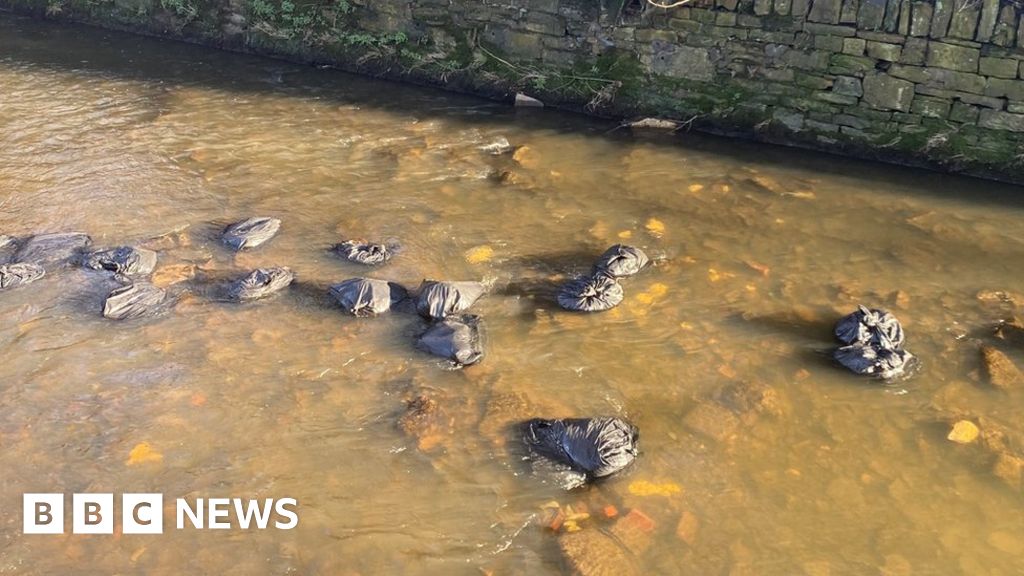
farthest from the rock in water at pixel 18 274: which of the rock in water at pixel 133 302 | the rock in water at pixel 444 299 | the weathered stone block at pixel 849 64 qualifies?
the weathered stone block at pixel 849 64

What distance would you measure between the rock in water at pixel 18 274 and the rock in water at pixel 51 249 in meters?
0.11

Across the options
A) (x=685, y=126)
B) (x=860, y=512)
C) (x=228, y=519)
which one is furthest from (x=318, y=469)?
(x=685, y=126)

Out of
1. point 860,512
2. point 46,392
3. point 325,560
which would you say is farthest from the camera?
point 46,392

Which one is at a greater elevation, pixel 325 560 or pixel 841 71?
pixel 841 71

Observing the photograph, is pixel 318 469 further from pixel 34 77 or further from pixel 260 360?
pixel 34 77

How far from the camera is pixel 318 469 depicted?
4402 millimetres

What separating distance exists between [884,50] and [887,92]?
Result: 40 cm

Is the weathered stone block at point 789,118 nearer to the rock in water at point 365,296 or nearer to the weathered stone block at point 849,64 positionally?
the weathered stone block at point 849,64

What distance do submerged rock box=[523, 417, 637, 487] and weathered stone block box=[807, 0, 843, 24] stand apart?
5.22 meters

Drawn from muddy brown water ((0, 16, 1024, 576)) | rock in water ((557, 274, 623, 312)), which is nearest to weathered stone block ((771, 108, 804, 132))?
muddy brown water ((0, 16, 1024, 576))

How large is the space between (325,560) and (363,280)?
238 cm

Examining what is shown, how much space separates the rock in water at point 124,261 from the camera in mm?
5992

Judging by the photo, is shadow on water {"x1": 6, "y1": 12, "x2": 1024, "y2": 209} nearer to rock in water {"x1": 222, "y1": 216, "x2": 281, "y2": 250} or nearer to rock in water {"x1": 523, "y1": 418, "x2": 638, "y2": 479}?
rock in water {"x1": 222, "y1": 216, "x2": 281, "y2": 250}

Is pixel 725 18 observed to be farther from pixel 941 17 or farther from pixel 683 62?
pixel 941 17
